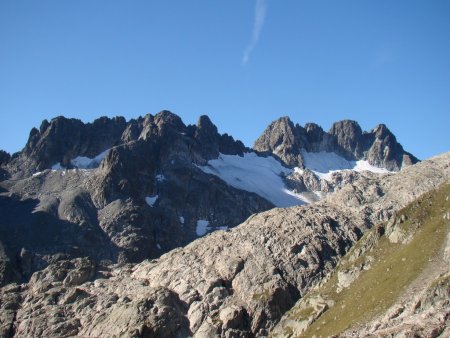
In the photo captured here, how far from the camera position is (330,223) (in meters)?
153

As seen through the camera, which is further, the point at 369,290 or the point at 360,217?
the point at 360,217

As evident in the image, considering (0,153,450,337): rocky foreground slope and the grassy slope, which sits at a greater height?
(0,153,450,337): rocky foreground slope

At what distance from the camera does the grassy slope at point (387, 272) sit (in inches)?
3578

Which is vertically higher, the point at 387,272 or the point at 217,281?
the point at 217,281

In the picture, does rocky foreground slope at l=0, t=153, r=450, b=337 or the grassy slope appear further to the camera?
rocky foreground slope at l=0, t=153, r=450, b=337

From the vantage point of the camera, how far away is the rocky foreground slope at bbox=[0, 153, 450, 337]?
404 feet

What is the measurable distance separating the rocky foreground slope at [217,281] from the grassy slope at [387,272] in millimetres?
11311

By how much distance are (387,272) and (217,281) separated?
46.8 meters

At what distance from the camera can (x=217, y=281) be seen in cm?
13538

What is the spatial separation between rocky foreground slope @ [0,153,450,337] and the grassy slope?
11311 mm

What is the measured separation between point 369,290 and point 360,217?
5701 cm

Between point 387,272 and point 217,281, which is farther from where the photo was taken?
point 217,281

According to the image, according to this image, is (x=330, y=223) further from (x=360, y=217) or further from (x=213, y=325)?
(x=213, y=325)

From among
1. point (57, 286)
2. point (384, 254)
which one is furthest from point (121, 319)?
point (384, 254)
